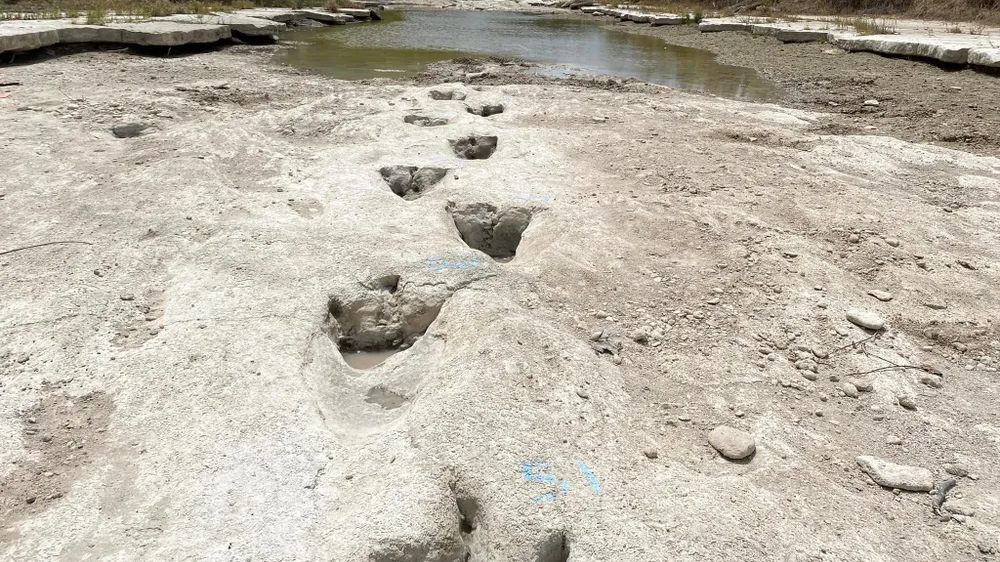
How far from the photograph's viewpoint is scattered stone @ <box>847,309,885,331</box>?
3541 millimetres

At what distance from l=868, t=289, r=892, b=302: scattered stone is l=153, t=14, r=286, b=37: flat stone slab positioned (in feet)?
45.0

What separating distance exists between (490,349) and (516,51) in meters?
13.4

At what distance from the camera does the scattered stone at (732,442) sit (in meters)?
2.64

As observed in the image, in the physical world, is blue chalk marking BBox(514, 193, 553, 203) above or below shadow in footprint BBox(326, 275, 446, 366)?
above

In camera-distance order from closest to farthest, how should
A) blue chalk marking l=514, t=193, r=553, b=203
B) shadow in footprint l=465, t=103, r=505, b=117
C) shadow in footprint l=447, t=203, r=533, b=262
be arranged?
shadow in footprint l=447, t=203, r=533, b=262
blue chalk marking l=514, t=193, r=553, b=203
shadow in footprint l=465, t=103, r=505, b=117

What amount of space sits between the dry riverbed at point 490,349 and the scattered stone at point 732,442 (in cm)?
4

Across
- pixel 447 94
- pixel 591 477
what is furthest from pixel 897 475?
pixel 447 94

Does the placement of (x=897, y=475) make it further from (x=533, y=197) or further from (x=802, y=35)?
(x=802, y=35)

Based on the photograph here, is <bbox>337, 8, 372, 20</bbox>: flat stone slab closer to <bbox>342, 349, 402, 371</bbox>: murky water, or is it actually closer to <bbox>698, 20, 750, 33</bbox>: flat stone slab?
<bbox>698, 20, 750, 33</bbox>: flat stone slab

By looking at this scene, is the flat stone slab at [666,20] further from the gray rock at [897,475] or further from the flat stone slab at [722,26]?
the gray rock at [897,475]

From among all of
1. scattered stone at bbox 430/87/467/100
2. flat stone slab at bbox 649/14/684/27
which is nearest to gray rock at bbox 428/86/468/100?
scattered stone at bbox 430/87/467/100

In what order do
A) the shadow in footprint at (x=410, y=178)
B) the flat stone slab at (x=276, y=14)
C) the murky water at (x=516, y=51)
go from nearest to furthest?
the shadow in footprint at (x=410, y=178) → the murky water at (x=516, y=51) → the flat stone slab at (x=276, y=14)

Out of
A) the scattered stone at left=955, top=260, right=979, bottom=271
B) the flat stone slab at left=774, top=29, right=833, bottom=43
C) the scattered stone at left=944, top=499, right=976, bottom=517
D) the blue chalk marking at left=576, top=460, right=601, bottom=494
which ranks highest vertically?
the flat stone slab at left=774, top=29, right=833, bottom=43

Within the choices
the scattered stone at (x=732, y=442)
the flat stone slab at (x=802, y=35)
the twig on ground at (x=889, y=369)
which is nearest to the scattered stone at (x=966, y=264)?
the twig on ground at (x=889, y=369)
